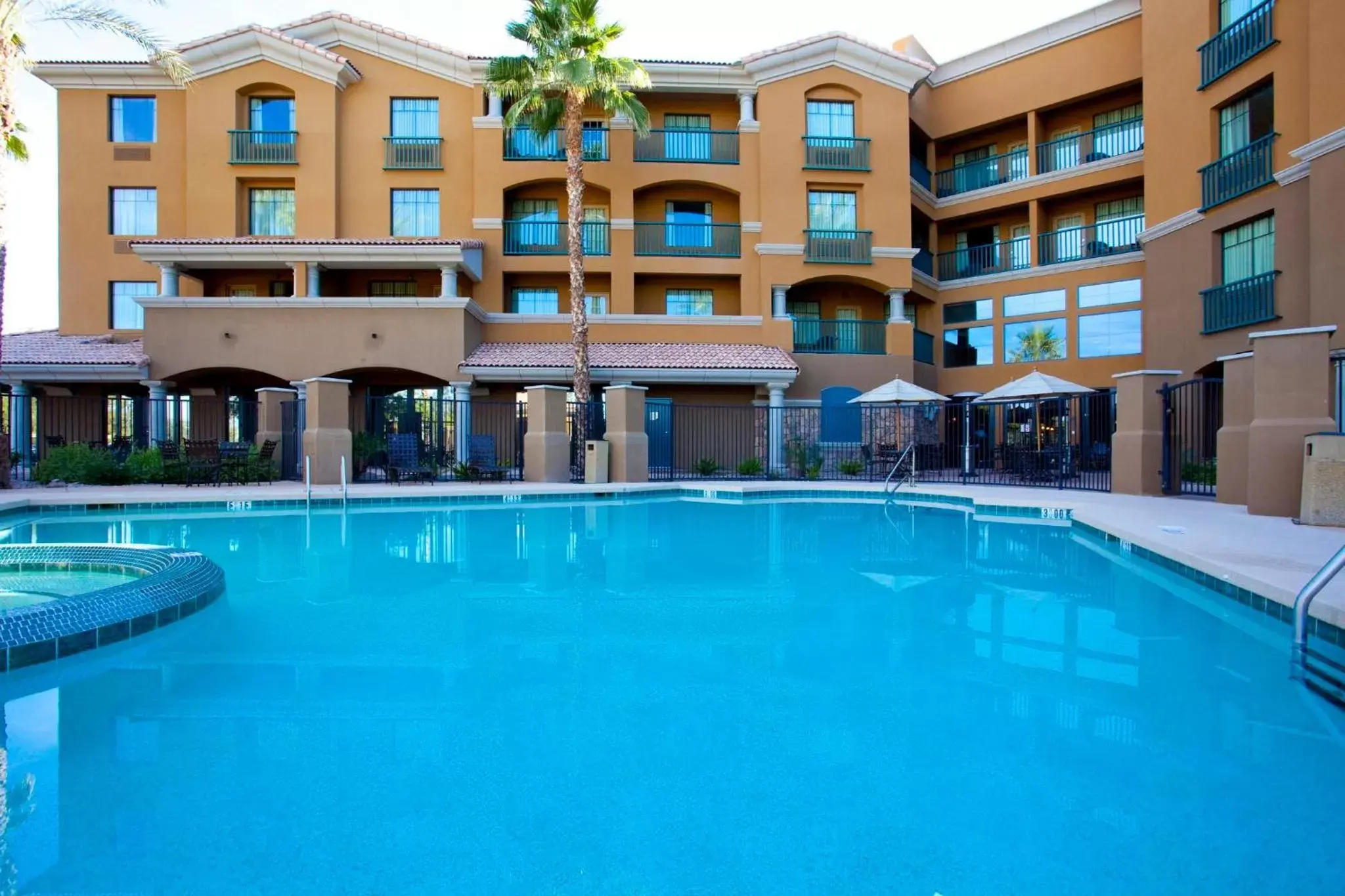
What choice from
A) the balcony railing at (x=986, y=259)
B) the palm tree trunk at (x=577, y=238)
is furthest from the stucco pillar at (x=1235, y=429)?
the balcony railing at (x=986, y=259)

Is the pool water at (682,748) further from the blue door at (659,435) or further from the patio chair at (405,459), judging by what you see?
the blue door at (659,435)

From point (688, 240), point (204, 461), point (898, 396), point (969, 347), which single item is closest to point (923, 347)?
point (969, 347)

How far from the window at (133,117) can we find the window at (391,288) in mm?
7877

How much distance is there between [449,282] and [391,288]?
3.76 m

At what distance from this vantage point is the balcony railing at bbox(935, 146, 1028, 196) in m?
25.5

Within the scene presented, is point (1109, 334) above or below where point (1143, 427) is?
above

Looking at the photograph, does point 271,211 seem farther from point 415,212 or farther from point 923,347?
point 923,347

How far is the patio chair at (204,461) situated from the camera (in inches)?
631

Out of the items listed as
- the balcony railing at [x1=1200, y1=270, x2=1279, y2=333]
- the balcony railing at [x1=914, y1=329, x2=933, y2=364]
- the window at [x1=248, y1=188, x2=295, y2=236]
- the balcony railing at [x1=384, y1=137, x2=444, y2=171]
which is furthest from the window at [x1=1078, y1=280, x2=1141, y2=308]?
the window at [x1=248, y1=188, x2=295, y2=236]

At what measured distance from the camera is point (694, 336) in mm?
23391

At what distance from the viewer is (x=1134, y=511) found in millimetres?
11492

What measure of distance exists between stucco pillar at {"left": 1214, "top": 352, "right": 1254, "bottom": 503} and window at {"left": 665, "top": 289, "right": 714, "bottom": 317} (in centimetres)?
1510

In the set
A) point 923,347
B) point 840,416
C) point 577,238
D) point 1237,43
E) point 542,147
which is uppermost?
point 542,147

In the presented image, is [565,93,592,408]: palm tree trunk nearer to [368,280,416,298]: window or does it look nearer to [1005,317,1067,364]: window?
[368,280,416,298]: window
